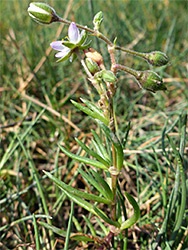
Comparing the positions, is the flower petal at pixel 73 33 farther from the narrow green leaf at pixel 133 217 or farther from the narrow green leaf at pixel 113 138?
the narrow green leaf at pixel 133 217

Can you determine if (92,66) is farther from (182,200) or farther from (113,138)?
(182,200)

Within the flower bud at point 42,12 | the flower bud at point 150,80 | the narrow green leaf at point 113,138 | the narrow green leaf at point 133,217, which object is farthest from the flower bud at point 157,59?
the narrow green leaf at point 133,217

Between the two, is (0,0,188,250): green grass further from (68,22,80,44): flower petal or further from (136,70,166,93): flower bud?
(68,22,80,44): flower petal

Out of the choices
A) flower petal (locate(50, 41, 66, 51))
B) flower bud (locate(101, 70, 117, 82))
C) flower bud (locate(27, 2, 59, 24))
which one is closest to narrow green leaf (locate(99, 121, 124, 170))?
flower bud (locate(101, 70, 117, 82))

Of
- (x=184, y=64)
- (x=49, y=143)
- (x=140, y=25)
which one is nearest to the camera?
(x=49, y=143)

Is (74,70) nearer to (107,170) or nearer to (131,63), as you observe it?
(131,63)

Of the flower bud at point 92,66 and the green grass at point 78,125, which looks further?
the green grass at point 78,125

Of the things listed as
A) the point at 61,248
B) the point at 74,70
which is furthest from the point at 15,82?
the point at 61,248
